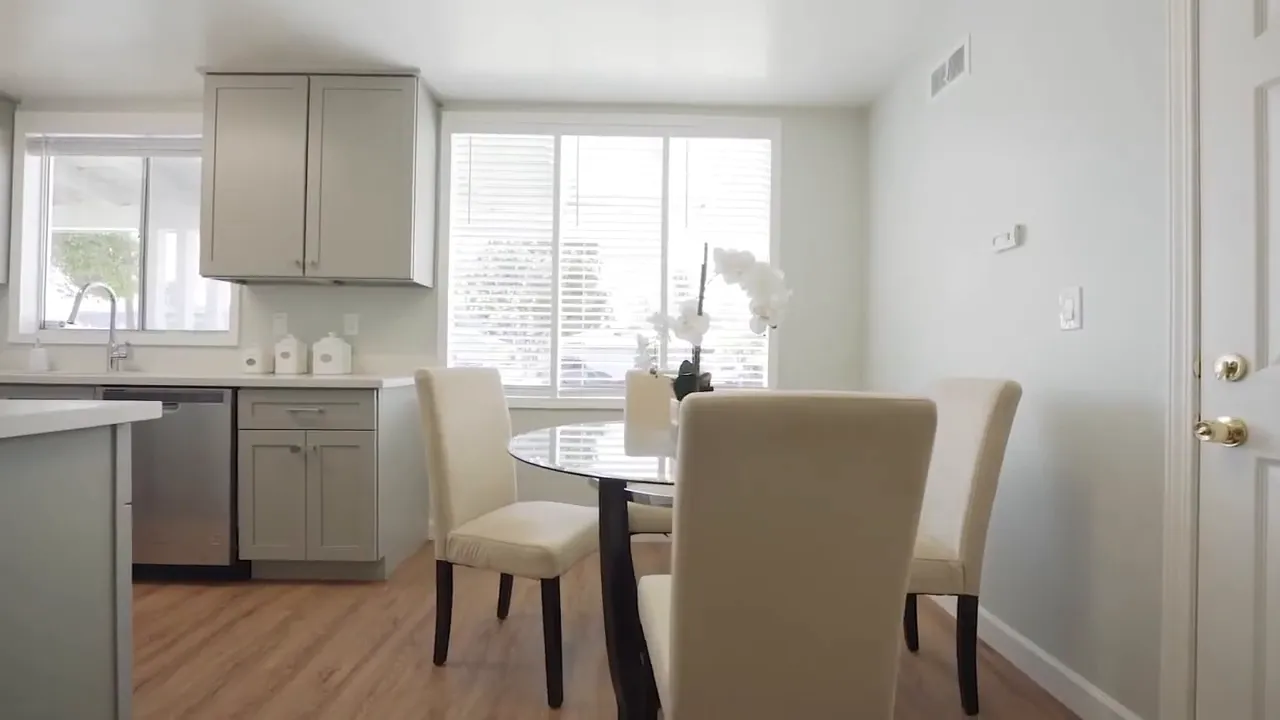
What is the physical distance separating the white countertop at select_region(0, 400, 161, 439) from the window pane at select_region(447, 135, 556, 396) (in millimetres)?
2418

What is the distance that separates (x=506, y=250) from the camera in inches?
147

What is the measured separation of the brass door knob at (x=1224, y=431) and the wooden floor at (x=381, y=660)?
3.21ft

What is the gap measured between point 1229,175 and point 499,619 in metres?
2.52

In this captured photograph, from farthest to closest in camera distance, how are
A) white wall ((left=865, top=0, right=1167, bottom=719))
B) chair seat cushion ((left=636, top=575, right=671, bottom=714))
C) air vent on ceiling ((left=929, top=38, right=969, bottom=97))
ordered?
air vent on ceiling ((left=929, top=38, right=969, bottom=97)) → white wall ((left=865, top=0, right=1167, bottom=719)) → chair seat cushion ((left=636, top=575, right=671, bottom=714))

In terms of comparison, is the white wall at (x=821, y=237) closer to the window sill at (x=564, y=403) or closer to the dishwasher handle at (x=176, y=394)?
the window sill at (x=564, y=403)

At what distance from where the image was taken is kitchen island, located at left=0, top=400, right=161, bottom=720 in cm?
105

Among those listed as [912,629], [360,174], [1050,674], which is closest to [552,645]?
[912,629]

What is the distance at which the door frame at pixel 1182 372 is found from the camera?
5.00ft

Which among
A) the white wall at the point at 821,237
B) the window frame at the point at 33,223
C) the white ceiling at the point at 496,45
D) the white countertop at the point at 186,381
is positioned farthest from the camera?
the white wall at the point at 821,237

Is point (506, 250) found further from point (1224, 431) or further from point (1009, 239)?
point (1224, 431)

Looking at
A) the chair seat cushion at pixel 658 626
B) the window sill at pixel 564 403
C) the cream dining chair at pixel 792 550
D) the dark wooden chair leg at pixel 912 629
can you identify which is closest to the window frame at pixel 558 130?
the window sill at pixel 564 403

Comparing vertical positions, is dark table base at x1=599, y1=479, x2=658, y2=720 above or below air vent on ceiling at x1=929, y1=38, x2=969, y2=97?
below

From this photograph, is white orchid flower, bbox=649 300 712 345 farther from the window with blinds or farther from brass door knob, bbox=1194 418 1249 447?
the window with blinds

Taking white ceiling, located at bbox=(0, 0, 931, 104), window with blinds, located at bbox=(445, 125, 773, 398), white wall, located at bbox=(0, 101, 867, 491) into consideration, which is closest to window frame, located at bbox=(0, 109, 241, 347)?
white ceiling, located at bbox=(0, 0, 931, 104)
